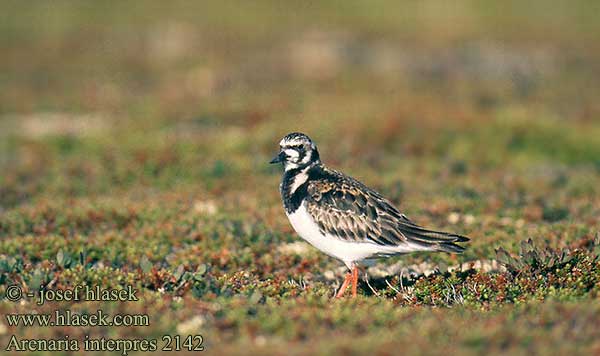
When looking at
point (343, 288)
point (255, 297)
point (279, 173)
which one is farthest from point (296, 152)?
point (279, 173)

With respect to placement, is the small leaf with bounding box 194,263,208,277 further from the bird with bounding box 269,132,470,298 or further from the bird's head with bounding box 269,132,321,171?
the bird's head with bounding box 269,132,321,171

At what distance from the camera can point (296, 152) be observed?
10.2 m

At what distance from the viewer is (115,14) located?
5044cm

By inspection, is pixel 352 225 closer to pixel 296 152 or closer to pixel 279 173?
pixel 296 152

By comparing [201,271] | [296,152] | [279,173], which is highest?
[296,152]

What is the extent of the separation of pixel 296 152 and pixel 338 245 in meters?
1.52

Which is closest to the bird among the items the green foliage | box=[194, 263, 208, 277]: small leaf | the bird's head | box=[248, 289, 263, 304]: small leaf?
the bird's head

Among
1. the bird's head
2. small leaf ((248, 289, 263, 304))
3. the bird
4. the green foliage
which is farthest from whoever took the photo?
the bird's head

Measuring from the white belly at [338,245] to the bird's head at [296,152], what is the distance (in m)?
0.86

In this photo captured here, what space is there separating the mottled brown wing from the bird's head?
569mm

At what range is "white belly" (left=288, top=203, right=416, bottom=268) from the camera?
933 centimetres

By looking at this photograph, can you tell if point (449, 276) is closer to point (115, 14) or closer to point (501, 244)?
point (501, 244)

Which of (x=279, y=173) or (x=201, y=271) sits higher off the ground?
(x=279, y=173)

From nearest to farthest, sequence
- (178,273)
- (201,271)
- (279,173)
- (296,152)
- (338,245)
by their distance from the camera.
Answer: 1. (338,245)
2. (178,273)
3. (201,271)
4. (296,152)
5. (279,173)
